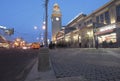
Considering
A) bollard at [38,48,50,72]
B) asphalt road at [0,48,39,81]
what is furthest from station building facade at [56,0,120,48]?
bollard at [38,48,50,72]

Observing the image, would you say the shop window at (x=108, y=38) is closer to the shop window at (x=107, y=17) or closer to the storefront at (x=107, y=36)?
the storefront at (x=107, y=36)

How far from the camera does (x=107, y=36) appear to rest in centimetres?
5506

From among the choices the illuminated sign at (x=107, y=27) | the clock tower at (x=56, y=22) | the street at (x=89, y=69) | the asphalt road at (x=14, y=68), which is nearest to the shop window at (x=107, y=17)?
the illuminated sign at (x=107, y=27)

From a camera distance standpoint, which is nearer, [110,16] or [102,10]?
[110,16]

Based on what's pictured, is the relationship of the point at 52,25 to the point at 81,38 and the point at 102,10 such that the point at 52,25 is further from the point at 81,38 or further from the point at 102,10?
the point at 102,10

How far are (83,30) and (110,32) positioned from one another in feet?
76.4

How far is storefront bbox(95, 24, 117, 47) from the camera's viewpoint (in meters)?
51.1

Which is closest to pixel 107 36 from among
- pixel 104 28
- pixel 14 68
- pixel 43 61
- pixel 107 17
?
pixel 104 28

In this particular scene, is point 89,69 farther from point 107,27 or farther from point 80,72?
point 107,27

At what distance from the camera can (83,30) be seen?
75.0 meters

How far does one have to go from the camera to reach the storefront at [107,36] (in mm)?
51125

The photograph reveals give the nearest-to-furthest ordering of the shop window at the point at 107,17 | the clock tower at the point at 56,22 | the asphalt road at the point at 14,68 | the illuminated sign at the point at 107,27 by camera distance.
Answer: the asphalt road at the point at 14,68, the illuminated sign at the point at 107,27, the shop window at the point at 107,17, the clock tower at the point at 56,22

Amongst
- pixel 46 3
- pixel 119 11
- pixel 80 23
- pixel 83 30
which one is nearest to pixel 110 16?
pixel 119 11

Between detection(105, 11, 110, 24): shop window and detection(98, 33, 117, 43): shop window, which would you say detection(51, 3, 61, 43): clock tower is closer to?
detection(105, 11, 110, 24): shop window
